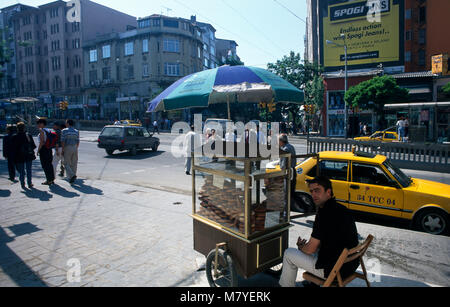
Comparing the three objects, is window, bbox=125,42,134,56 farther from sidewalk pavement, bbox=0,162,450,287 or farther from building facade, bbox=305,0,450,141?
sidewalk pavement, bbox=0,162,450,287

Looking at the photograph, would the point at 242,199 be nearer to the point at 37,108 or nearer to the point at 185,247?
the point at 185,247

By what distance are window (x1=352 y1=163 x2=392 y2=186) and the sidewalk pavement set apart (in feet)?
3.08

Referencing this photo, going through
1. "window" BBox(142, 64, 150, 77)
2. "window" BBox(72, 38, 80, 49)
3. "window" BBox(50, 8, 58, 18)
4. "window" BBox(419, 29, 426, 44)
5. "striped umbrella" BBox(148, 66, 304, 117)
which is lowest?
"striped umbrella" BBox(148, 66, 304, 117)

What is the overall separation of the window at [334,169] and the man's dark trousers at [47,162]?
24.7ft

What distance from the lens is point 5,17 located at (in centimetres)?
6819

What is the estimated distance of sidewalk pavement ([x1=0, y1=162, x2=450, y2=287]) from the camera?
12.8ft

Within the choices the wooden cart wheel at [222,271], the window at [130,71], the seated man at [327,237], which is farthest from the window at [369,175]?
the window at [130,71]

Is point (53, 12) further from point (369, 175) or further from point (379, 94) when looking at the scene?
point (369, 175)

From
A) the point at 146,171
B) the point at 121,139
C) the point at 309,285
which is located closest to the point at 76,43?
the point at 121,139

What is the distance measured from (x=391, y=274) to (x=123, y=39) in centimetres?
5345

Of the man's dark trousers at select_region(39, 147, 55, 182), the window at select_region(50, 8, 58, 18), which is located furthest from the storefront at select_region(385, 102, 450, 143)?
the window at select_region(50, 8, 58, 18)

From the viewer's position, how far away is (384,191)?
20.1 ft

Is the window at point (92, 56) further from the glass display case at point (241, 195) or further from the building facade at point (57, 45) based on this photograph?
the glass display case at point (241, 195)

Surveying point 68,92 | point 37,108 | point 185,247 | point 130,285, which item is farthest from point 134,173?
point 37,108
